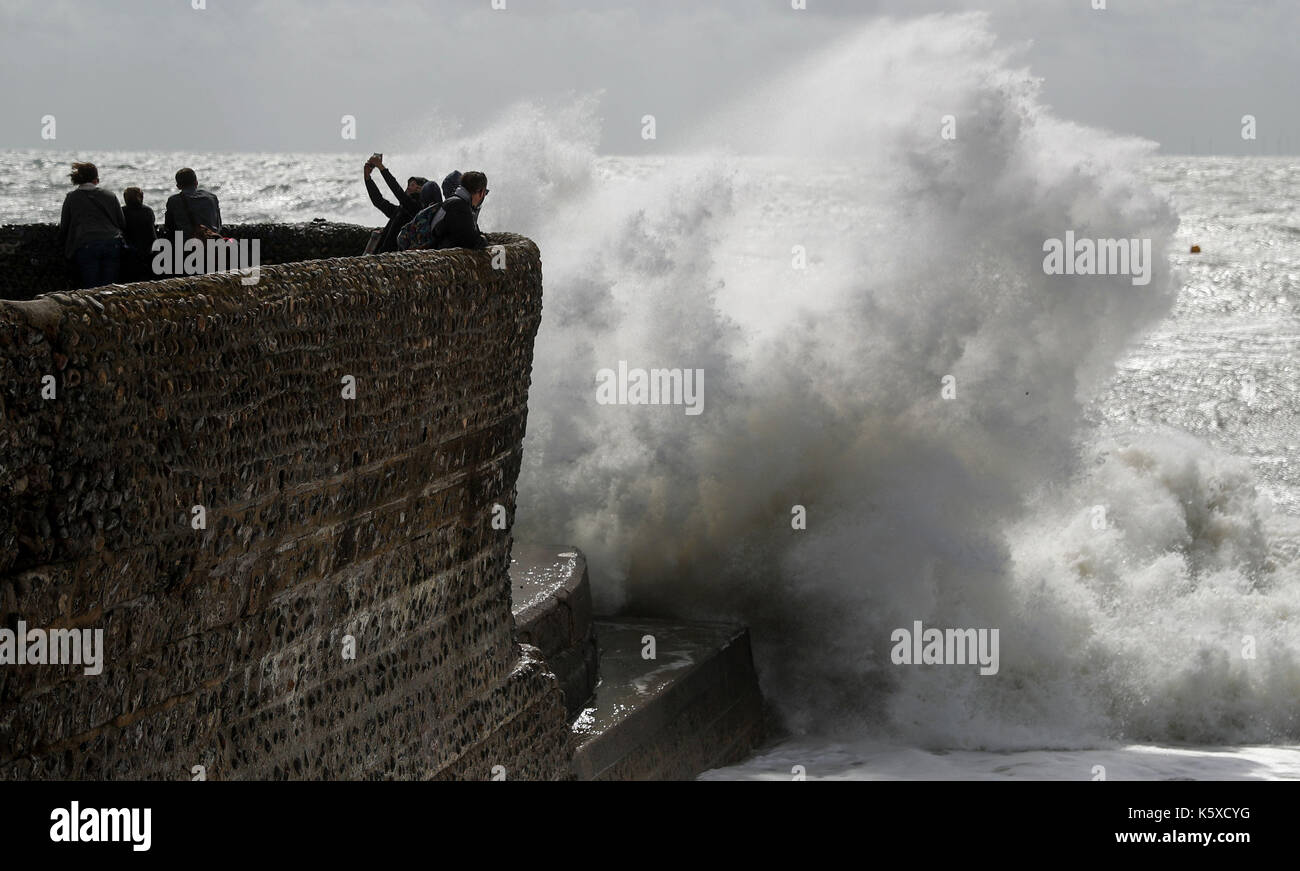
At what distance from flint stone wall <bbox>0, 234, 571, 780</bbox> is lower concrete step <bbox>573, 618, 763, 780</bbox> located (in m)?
1.21

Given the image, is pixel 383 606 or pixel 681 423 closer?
pixel 383 606

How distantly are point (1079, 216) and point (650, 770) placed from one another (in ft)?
26.5

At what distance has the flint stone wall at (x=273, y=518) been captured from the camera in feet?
14.3

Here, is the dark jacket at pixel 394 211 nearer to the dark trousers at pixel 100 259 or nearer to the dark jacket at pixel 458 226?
the dark jacket at pixel 458 226

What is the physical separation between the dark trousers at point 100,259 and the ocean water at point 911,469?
185 inches

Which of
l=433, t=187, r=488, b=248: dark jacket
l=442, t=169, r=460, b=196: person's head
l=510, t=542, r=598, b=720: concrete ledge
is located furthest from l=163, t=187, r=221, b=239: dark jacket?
l=510, t=542, r=598, b=720: concrete ledge

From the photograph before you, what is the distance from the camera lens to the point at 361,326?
18.6ft

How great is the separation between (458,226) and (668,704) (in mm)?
3645

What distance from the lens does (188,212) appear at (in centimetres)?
714

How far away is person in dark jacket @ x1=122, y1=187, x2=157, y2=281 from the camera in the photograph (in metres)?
7.14

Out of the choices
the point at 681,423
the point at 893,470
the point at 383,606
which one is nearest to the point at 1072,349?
the point at 893,470

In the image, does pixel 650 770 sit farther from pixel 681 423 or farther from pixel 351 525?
pixel 681 423

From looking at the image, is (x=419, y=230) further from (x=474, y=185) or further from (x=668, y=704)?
(x=668, y=704)

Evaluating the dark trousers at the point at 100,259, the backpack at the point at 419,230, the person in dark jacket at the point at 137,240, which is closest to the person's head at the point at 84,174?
the person in dark jacket at the point at 137,240
